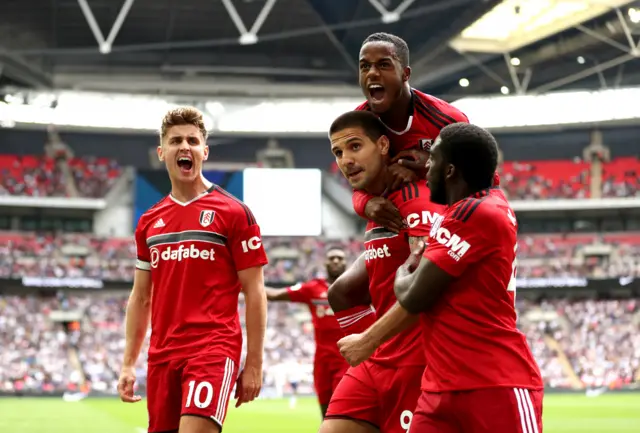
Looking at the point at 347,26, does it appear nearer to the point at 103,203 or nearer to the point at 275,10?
the point at 275,10

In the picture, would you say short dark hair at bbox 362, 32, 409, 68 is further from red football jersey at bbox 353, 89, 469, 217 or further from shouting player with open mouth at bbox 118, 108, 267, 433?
shouting player with open mouth at bbox 118, 108, 267, 433

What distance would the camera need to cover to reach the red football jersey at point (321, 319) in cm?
1336

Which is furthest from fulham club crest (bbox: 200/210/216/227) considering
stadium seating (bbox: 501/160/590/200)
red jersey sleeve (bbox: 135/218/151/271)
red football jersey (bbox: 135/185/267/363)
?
stadium seating (bbox: 501/160/590/200)

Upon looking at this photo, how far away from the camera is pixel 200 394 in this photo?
538 cm

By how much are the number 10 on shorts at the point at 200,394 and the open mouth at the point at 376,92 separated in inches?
77.4

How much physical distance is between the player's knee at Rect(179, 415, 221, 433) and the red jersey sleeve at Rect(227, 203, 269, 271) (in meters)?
1.00

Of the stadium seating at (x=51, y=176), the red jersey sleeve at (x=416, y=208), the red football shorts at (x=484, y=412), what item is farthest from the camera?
the stadium seating at (x=51, y=176)

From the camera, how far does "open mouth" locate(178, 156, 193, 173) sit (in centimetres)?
586

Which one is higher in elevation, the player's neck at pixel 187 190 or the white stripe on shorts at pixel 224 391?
the player's neck at pixel 187 190

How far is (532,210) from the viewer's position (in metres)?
48.2

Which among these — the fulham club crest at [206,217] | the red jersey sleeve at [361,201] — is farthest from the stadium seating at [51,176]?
the red jersey sleeve at [361,201]

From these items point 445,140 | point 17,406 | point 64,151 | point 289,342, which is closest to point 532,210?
point 289,342

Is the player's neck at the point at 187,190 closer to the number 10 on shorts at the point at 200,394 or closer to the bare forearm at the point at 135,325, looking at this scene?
the bare forearm at the point at 135,325

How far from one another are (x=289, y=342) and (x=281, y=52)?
515 inches
